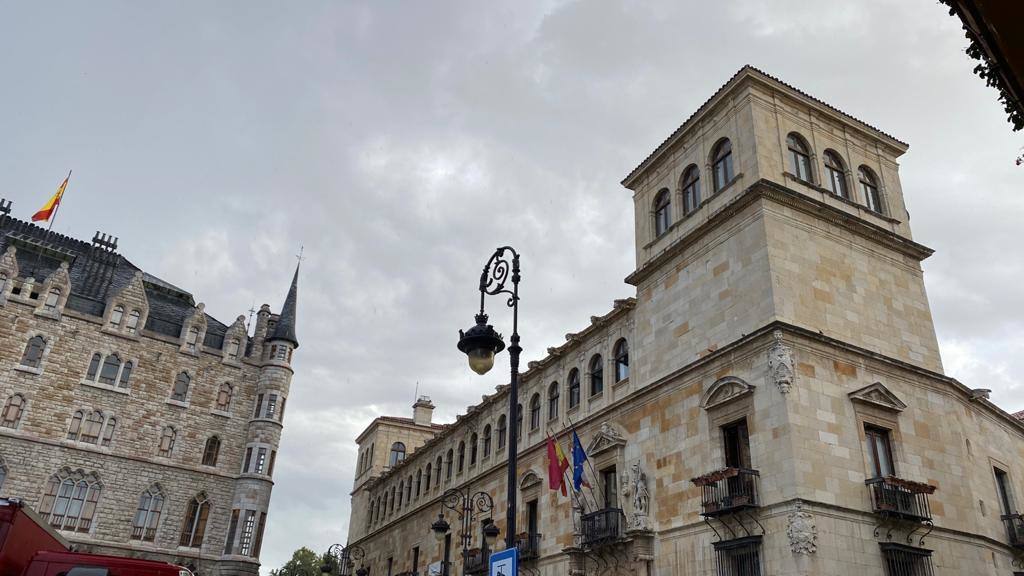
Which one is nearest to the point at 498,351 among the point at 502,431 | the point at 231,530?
the point at 502,431

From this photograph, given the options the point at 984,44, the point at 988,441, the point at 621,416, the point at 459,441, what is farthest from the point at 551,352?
the point at 984,44

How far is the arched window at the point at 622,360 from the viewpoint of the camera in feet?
86.8

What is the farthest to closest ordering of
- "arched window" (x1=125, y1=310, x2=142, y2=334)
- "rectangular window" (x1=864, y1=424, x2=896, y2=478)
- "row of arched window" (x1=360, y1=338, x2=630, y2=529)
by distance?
1. "arched window" (x1=125, y1=310, x2=142, y2=334)
2. "row of arched window" (x1=360, y1=338, x2=630, y2=529)
3. "rectangular window" (x1=864, y1=424, x2=896, y2=478)

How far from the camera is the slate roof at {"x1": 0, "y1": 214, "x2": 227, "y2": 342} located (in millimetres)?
46688

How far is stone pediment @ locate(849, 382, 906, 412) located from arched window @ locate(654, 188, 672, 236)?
9106 millimetres

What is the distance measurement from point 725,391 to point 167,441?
37.7 metres

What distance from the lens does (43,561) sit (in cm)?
1305

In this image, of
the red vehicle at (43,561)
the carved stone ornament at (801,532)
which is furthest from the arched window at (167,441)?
the carved stone ornament at (801,532)

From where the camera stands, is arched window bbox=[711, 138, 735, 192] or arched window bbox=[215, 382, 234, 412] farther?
arched window bbox=[215, 382, 234, 412]

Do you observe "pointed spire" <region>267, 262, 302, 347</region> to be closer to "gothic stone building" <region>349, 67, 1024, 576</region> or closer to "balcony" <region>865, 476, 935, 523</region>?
"gothic stone building" <region>349, 67, 1024, 576</region>

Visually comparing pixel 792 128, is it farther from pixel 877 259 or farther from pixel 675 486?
pixel 675 486

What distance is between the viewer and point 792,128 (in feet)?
78.4

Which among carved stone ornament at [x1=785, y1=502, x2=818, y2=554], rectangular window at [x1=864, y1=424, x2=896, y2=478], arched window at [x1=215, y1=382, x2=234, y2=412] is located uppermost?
arched window at [x1=215, y1=382, x2=234, y2=412]

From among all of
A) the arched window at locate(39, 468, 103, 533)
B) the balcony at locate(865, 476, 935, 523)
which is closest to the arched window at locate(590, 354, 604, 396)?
the balcony at locate(865, 476, 935, 523)
